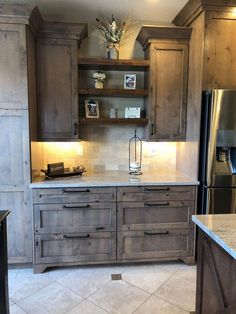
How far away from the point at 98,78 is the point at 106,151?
0.92 metres

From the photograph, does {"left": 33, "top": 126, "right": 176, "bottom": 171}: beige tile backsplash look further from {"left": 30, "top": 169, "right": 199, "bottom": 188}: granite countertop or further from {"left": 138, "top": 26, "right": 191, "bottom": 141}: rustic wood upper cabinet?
{"left": 138, "top": 26, "right": 191, "bottom": 141}: rustic wood upper cabinet

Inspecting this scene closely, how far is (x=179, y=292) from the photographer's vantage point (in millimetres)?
2420

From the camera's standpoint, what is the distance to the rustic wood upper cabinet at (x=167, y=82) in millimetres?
2977

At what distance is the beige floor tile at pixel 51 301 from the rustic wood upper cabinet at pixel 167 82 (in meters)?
1.85

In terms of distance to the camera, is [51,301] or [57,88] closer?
[51,301]

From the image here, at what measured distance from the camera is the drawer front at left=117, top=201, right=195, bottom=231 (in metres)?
2.77

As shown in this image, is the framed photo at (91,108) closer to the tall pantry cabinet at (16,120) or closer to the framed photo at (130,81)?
the framed photo at (130,81)

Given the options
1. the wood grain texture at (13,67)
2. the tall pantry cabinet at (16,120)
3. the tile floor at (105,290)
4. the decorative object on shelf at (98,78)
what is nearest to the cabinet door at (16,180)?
the tall pantry cabinet at (16,120)

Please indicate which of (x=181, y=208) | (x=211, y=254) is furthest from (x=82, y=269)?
(x=211, y=254)

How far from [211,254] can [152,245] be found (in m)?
1.41

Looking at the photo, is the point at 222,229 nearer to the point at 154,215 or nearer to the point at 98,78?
the point at 154,215

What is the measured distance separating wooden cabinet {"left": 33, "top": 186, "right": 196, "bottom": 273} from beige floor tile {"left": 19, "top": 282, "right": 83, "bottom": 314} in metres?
0.36

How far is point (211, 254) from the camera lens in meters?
1.49

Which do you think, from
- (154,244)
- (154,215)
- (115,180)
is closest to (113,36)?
(115,180)
